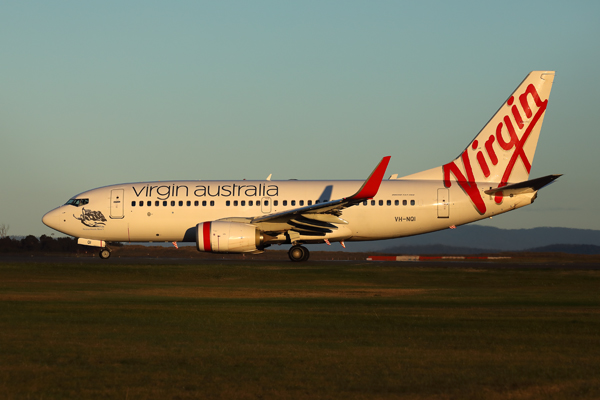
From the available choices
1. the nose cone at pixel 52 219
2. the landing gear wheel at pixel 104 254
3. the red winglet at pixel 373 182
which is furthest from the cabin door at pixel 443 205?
the nose cone at pixel 52 219

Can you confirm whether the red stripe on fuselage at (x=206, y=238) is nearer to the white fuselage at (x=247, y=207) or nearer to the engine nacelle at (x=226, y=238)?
the engine nacelle at (x=226, y=238)

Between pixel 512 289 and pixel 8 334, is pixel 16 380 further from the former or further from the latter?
pixel 512 289

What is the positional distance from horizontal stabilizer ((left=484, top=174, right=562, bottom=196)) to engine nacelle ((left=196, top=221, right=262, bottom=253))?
34.9 ft

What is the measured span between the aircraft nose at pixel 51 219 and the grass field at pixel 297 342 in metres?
14.2

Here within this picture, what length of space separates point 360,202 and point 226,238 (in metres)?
5.99

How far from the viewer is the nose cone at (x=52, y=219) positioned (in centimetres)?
3075

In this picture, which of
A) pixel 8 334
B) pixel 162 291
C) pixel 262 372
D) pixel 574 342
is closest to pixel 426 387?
Result: pixel 262 372

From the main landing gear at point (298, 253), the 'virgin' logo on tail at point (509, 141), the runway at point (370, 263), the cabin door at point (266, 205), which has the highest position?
the 'virgin' logo on tail at point (509, 141)

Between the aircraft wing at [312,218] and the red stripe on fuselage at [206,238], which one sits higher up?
the aircraft wing at [312,218]

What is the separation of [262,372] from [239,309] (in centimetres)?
563

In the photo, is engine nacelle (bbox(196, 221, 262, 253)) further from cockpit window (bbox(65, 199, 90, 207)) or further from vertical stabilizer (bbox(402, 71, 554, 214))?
vertical stabilizer (bbox(402, 71, 554, 214))

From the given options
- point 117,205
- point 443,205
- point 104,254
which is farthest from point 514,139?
point 104,254

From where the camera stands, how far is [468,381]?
6.29 m

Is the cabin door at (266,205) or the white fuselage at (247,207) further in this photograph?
the cabin door at (266,205)
